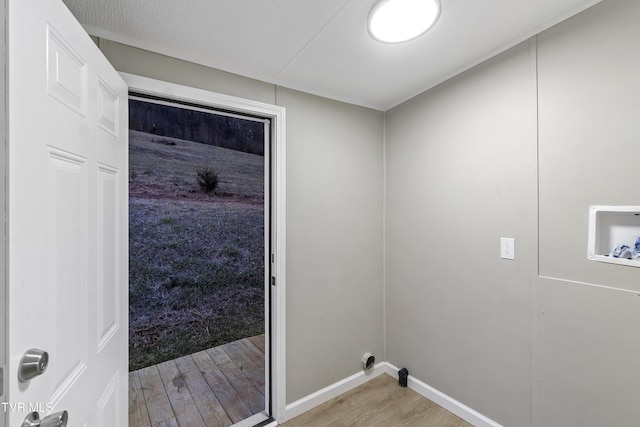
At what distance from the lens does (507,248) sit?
1564mm

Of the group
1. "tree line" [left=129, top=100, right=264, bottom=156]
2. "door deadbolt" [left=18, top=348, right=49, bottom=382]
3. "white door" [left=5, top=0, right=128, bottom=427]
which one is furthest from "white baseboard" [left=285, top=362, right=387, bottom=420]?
"tree line" [left=129, top=100, right=264, bottom=156]

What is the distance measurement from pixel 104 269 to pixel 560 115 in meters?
2.11

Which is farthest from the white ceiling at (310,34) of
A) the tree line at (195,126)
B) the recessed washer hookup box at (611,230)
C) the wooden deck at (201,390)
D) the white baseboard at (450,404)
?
the wooden deck at (201,390)

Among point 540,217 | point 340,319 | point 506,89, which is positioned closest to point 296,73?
point 506,89

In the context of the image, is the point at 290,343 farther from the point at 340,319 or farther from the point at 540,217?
the point at 540,217

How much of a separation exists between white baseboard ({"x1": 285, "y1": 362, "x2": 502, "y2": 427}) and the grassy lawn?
4.45 feet

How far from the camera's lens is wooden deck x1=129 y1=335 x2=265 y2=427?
1.90 metres

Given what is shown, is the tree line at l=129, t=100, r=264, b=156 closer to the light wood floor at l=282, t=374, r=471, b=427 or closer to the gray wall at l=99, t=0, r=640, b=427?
the gray wall at l=99, t=0, r=640, b=427

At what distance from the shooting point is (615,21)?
1180 millimetres

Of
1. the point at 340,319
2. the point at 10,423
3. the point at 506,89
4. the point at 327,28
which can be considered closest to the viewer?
the point at 10,423

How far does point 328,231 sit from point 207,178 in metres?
1.66

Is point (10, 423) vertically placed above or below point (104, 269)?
below

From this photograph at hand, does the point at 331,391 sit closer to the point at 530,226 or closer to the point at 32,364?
the point at 530,226

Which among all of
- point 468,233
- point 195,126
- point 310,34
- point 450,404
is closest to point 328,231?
point 468,233
